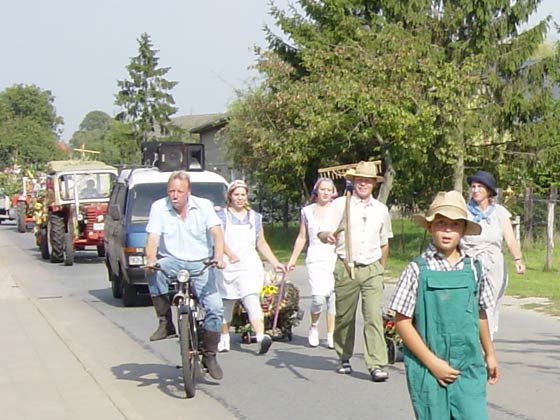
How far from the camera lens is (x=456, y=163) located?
26344mm

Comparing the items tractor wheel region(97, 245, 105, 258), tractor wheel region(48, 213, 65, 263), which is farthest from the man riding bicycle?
tractor wheel region(97, 245, 105, 258)

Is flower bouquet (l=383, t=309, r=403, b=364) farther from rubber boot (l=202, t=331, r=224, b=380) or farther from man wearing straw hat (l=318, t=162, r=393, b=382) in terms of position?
rubber boot (l=202, t=331, r=224, b=380)

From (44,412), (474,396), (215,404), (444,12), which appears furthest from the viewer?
(444,12)

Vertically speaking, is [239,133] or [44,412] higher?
[239,133]

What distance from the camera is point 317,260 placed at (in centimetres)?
1120

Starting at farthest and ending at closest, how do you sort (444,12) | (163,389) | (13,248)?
(13,248), (444,12), (163,389)

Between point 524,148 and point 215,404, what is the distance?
72.1 ft

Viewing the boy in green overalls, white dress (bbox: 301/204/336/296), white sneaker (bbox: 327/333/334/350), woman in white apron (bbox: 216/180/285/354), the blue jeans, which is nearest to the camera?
the boy in green overalls

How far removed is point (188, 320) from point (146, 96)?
230 ft

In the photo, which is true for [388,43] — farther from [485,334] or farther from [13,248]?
[485,334]

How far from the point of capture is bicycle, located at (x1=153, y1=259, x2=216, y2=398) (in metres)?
8.78

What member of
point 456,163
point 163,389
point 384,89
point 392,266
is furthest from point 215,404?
point 456,163

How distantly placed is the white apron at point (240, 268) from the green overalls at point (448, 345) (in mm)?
5730

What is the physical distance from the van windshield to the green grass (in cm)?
482
